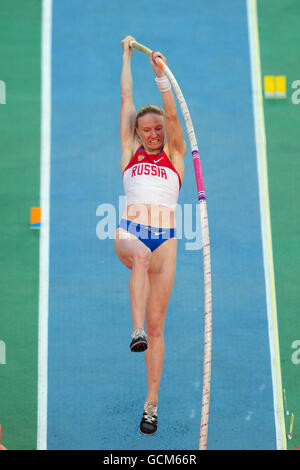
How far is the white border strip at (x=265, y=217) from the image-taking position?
1219cm

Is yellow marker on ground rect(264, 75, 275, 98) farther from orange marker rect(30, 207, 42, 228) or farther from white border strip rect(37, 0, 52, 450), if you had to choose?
orange marker rect(30, 207, 42, 228)

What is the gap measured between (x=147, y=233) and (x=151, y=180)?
1.91 ft

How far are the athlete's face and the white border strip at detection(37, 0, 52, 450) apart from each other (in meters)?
3.31

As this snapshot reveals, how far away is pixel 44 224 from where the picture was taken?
44.8 ft

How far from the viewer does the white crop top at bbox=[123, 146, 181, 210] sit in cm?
1041

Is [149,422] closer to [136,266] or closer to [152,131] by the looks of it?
[136,266]

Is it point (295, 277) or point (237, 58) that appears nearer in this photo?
point (295, 277)

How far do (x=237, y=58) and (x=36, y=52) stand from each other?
3146 millimetres

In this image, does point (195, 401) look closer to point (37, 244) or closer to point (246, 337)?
point (246, 337)

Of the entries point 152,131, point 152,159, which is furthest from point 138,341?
point 152,131

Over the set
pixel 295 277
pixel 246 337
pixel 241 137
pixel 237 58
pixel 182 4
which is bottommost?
pixel 246 337

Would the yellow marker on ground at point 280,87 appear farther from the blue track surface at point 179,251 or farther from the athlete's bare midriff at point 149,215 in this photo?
the athlete's bare midriff at point 149,215
